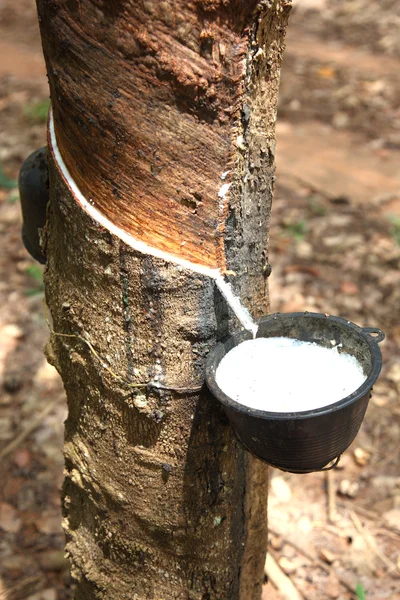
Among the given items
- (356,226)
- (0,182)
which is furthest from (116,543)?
(0,182)

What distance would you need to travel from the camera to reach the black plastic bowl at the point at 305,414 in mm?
1249

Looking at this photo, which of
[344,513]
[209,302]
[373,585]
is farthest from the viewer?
[344,513]

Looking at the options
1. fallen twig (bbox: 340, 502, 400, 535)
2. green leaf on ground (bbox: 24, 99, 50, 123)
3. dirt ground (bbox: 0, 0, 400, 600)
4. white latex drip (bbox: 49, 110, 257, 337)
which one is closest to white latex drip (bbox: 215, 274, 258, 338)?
white latex drip (bbox: 49, 110, 257, 337)

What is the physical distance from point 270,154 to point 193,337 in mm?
→ 442

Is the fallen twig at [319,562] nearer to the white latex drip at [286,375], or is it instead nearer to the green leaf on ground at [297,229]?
the white latex drip at [286,375]

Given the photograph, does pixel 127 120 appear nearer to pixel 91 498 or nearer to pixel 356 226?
pixel 91 498

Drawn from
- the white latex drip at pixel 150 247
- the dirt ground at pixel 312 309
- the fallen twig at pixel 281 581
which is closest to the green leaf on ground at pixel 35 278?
the dirt ground at pixel 312 309

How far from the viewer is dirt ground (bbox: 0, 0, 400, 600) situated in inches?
95.7

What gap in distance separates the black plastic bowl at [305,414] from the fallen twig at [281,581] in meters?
1.12

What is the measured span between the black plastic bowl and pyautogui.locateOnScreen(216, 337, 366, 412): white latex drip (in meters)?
0.02

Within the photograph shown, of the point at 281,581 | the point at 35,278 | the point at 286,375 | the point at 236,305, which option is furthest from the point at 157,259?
the point at 35,278

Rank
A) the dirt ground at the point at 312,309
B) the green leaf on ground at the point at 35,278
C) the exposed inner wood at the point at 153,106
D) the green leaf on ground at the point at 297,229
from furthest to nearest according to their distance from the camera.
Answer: the green leaf on ground at the point at 297,229, the green leaf on ground at the point at 35,278, the dirt ground at the point at 312,309, the exposed inner wood at the point at 153,106

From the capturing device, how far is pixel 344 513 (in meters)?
2.59

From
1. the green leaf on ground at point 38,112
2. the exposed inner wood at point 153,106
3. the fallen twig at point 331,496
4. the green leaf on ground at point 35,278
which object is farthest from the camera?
the green leaf on ground at point 38,112
